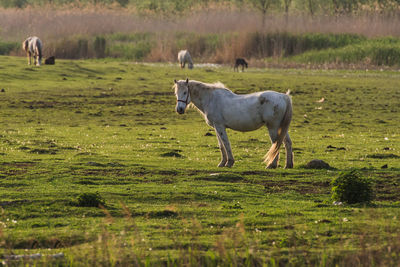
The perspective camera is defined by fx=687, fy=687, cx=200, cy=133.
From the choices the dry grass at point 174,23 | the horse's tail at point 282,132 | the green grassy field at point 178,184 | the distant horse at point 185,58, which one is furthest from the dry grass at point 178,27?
the horse's tail at point 282,132

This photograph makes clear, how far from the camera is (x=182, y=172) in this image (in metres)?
15.8

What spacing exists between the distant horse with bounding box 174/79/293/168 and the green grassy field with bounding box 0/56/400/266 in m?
0.66

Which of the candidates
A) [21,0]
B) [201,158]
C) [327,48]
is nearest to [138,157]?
[201,158]

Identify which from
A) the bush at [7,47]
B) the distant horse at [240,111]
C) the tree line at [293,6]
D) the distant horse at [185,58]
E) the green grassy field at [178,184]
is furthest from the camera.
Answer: the tree line at [293,6]

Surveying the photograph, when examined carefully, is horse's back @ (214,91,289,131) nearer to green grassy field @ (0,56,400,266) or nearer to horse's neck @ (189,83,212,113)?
horse's neck @ (189,83,212,113)

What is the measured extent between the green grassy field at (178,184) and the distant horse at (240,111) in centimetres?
66

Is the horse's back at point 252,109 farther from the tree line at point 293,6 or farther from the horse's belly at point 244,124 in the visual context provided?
the tree line at point 293,6

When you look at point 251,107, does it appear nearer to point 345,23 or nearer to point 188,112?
point 188,112

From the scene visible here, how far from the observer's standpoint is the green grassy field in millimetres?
8891

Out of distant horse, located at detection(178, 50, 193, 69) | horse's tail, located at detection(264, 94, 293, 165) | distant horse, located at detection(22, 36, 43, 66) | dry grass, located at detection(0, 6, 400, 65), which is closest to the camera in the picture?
horse's tail, located at detection(264, 94, 293, 165)

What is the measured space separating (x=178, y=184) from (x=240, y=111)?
314cm

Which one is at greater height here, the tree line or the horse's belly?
the tree line

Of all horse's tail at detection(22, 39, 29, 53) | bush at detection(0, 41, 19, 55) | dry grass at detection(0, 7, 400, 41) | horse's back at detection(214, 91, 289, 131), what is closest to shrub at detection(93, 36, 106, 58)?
dry grass at detection(0, 7, 400, 41)

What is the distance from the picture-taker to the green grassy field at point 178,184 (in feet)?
29.2
